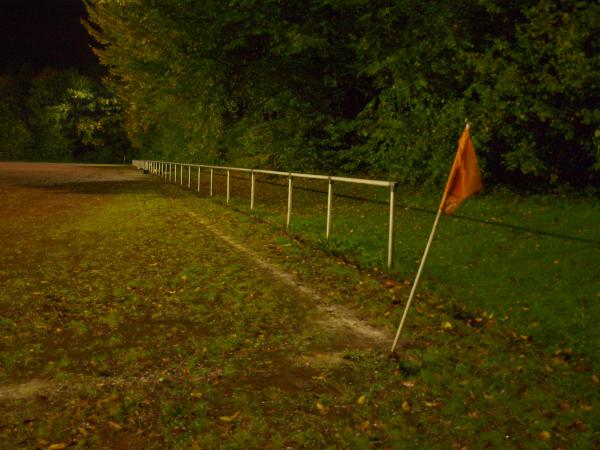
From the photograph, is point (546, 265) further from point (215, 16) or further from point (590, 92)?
point (215, 16)

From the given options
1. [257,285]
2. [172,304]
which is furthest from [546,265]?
[172,304]

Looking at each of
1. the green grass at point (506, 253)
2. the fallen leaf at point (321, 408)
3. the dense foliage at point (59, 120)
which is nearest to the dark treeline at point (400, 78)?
the green grass at point (506, 253)

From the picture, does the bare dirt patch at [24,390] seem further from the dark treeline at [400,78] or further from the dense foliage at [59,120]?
the dense foliage at [59,120]

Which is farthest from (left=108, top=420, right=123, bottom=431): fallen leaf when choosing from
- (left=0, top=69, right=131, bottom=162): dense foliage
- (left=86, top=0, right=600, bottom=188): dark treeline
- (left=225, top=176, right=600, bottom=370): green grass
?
(left=0, top=69, right=131, bottom=162): dense foliage

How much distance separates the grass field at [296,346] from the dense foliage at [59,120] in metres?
95.5

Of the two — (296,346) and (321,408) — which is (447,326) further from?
(321,408)

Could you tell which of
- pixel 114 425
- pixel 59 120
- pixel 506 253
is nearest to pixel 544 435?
pixel 114 425

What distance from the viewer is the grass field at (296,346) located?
411cm

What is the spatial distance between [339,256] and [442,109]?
8474mm

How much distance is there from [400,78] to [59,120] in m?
97.9

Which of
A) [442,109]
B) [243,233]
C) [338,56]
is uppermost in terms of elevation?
[338,56]

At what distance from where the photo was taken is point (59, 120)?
106m

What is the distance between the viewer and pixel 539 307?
7.04 m

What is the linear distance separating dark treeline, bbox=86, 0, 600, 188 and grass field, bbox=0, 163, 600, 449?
4.68m
